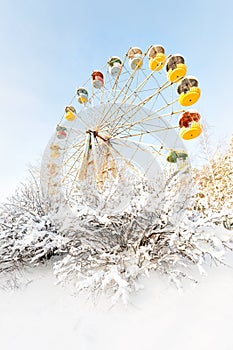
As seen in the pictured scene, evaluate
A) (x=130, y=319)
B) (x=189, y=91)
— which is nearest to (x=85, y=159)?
(x=189, y=91)

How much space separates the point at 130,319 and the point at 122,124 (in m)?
4.69

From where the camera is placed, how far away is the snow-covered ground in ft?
6.27

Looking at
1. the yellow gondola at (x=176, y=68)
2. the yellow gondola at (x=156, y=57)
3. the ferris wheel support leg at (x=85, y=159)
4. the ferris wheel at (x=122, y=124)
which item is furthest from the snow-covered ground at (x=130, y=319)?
the yellow gondola at (x=156, y=57)

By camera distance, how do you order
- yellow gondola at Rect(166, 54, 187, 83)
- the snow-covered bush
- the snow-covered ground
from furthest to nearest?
1. the snow-covered bush
2. yellow gondola at Rect(166, 54, 187, 83)
3. the snow-covered ground

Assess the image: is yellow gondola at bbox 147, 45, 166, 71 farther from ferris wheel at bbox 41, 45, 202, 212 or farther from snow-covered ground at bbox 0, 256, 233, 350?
snow-covered ground at bbox 0, 256, 233, 350

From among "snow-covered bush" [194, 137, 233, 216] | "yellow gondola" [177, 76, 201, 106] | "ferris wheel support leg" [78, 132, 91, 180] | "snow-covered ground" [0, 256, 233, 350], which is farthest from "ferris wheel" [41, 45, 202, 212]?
"snow-covered bush" [194, 137, 233, 216]

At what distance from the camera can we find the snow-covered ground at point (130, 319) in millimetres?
1910

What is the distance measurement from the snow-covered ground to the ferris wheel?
231cm

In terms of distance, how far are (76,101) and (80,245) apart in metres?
4.82

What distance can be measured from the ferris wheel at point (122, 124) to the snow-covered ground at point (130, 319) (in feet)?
7.56

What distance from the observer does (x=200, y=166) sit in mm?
10023

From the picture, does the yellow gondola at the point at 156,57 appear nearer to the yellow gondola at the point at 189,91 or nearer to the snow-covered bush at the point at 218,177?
the yellow gondola at the point at 189,91

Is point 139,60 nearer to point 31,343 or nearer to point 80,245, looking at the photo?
point 80,245

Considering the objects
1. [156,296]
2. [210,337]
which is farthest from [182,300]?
[210,337]
